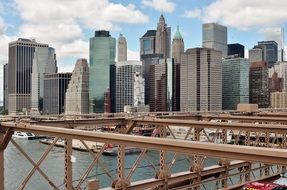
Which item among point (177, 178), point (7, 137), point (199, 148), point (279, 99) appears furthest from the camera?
point (279, 99)

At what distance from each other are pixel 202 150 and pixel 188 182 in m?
9.30

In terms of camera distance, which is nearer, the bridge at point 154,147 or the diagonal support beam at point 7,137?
the bridge at point 154,147

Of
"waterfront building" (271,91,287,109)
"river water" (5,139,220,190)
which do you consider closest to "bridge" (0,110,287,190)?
"river water" (5,139,220,190)

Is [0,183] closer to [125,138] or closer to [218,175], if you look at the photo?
[125,138]

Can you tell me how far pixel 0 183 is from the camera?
10477 millimetres

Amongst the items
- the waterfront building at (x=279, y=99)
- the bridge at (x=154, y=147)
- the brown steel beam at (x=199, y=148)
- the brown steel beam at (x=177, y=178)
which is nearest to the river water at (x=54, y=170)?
the brown steel beam at (x=177, y=178)

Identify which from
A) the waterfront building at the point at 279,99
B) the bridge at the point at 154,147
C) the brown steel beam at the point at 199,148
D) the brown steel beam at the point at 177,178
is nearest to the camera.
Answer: the brown steel beam at the point at 199,148

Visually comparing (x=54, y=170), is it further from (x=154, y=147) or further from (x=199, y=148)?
(x=199, y=148)

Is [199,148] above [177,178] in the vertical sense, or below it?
above

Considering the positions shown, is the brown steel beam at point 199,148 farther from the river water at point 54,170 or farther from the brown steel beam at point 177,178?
the river water at point 54,170

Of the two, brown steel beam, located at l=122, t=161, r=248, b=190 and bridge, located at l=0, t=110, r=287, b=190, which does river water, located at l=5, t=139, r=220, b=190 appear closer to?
brown steel beam, located at l=122, t=161, r=248, b=190

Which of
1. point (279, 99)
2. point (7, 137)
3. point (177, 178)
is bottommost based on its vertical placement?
point (177, 178)

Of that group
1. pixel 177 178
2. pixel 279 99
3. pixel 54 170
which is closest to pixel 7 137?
pixel 177 178

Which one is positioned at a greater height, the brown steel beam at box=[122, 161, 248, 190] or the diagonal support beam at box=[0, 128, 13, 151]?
the diagonal support beam at box=[0, 128, 13, 151]
